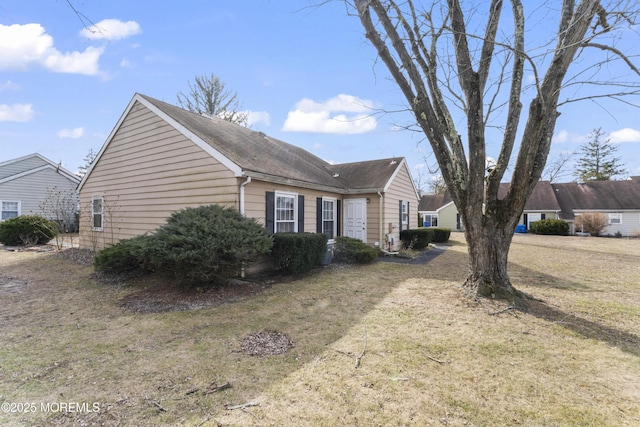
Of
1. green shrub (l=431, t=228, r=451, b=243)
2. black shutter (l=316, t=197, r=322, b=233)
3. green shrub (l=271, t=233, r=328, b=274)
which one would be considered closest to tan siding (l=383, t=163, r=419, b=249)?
green shrub (l=431, t=228, r=451, b=243)

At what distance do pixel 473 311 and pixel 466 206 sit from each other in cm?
197

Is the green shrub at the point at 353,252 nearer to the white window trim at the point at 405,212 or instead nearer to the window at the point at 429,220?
the white window trim at the point at 405,212

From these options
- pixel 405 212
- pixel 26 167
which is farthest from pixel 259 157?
pixel 26 167

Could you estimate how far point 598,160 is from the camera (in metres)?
36.3

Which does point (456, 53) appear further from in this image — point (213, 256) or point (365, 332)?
point (213, 256)

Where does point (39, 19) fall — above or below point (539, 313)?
above

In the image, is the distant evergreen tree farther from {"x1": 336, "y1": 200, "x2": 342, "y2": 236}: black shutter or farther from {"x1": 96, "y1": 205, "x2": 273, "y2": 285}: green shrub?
{"x1": 96, "y1": 205, "x2": 273, "y2": 285}: green shrub

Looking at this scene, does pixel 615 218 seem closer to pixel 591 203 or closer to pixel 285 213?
pixel 591 203

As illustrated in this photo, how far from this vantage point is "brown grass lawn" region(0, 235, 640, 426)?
253 cm

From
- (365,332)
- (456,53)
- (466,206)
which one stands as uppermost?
(456,53)

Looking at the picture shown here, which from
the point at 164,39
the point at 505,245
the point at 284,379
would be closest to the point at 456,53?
the point at 505,245

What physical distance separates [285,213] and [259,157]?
1.96 m

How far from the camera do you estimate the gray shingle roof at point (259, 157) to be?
27.6 feet

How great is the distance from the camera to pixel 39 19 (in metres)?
3.99
